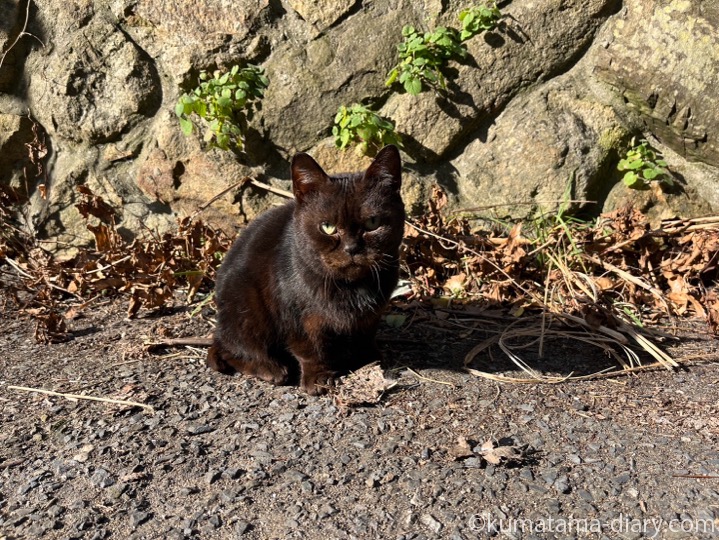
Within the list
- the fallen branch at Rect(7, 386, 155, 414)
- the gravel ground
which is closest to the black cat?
the gravel ground

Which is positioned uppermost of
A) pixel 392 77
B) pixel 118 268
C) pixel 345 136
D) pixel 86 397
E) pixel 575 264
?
pixel 392 77

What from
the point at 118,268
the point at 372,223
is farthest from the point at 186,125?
the point at 372,223

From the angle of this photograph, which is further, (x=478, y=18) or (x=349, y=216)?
(x=478, y=18)

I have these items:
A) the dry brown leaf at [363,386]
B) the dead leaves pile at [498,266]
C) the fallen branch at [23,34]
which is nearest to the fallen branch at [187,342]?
the dead leaves pile at [498,266]

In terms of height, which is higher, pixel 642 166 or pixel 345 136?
pixel 345 136

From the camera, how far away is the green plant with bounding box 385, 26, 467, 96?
3.96 m

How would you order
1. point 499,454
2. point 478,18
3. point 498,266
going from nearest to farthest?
point 499,454 → point 498,266 → point 478,18

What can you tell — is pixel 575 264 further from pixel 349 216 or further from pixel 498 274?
pixel 349 216

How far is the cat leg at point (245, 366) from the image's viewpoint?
10.1 feet

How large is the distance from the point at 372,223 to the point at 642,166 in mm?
2033

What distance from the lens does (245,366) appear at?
3.14 metres

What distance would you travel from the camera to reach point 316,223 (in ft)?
9.37

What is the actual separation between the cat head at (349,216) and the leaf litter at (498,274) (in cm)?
94

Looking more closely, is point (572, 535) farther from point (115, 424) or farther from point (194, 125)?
point (194, 125)
